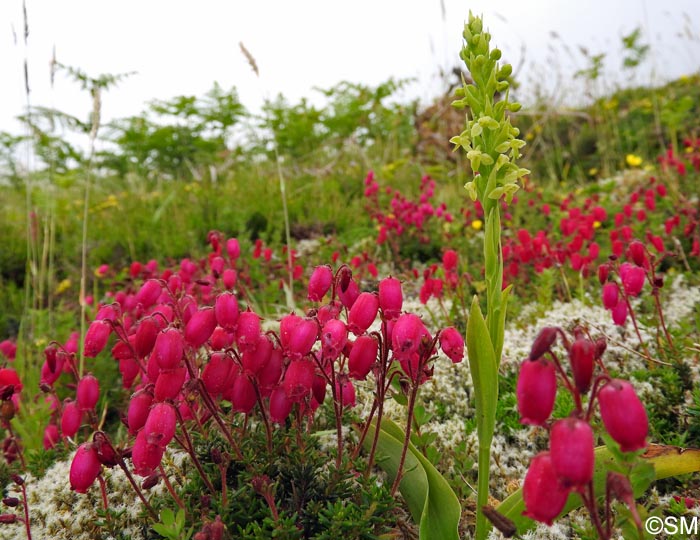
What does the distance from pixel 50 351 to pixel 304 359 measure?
0.88 m

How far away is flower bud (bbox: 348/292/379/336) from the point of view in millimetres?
1154

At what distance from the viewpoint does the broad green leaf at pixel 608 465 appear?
1057mm

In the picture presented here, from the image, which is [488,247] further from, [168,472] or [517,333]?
[517,333]

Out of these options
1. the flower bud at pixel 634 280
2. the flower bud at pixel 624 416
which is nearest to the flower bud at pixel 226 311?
the flower bud at pixel 624 416

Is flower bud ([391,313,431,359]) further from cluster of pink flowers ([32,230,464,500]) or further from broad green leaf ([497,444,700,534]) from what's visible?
broad green leaf ([497,444,700,534])

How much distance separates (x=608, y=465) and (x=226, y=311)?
90 centimetres

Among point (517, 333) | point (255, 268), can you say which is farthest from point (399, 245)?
point (517, 333)

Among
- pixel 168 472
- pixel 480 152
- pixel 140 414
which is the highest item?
pixel 480 152

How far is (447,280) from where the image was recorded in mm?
2840

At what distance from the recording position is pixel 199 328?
1210mm

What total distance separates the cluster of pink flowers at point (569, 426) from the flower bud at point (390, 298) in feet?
1.34

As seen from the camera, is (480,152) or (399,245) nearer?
(480,152)

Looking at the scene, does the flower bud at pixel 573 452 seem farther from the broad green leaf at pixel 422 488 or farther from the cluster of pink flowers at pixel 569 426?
the broad green leaf at pixel 422 488

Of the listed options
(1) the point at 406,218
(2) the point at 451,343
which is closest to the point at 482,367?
(2) the point at 451,343
